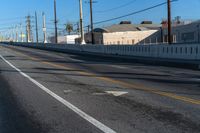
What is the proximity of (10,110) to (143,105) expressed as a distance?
343cm

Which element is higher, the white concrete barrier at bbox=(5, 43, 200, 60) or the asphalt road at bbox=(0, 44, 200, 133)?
the white concrete barrier at bbox=(5, 43, 200, 60)

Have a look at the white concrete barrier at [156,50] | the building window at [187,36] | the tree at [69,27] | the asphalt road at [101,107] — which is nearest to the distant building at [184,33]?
the building window at [187,36]

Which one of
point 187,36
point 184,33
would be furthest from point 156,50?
point 184,33

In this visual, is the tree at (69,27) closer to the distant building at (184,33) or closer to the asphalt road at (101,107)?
the distant building at (184,33)

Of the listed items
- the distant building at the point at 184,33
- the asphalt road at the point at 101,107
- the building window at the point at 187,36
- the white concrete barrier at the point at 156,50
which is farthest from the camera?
the building window at the point at 187,36

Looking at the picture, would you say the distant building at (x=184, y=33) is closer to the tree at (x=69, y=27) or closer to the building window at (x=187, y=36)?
the building window at (x=187, y=36)

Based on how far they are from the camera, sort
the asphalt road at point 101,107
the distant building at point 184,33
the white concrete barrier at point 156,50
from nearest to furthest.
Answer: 1. the asphalt road at point 101,107
2. the white concrete barrier at point 156,50
3. the distant building at point 184,33

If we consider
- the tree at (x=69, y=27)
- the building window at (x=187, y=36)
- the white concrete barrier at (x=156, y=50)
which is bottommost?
the white concrete barrier at (x=156, y=50)

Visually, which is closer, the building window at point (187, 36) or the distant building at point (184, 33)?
the distant building at point (184, 33)

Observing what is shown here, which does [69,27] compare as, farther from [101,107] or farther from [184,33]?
[101,107]

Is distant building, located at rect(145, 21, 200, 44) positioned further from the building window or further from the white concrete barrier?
the white concrete barrier

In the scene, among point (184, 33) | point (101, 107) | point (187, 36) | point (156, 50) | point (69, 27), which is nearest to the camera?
point (101, 107)

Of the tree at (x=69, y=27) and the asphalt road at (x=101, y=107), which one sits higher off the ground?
the tree at (x=69, y=27)

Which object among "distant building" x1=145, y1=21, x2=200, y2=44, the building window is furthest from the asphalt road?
the building window
